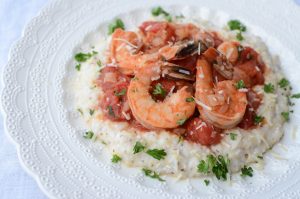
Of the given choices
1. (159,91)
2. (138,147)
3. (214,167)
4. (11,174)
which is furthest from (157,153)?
(11,174)

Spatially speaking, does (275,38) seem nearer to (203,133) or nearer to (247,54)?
(247,54)

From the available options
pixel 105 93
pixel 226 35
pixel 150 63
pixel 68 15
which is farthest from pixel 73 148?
pixel 226 35

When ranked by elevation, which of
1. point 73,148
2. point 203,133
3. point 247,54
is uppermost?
point 247,54

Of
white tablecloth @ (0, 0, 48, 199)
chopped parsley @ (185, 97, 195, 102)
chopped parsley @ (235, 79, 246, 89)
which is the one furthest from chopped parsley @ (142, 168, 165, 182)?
chopped parsley @ (235, 79, 246, 89)

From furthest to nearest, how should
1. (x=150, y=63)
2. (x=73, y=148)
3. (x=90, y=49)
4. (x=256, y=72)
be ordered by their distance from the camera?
(x=90, y=49), (x=256, y=72), (x=150, y=63), (x=73, y=148)

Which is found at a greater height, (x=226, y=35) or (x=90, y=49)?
(x=226, y=35)

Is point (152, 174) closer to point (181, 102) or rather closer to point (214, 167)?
point (214, 167)
